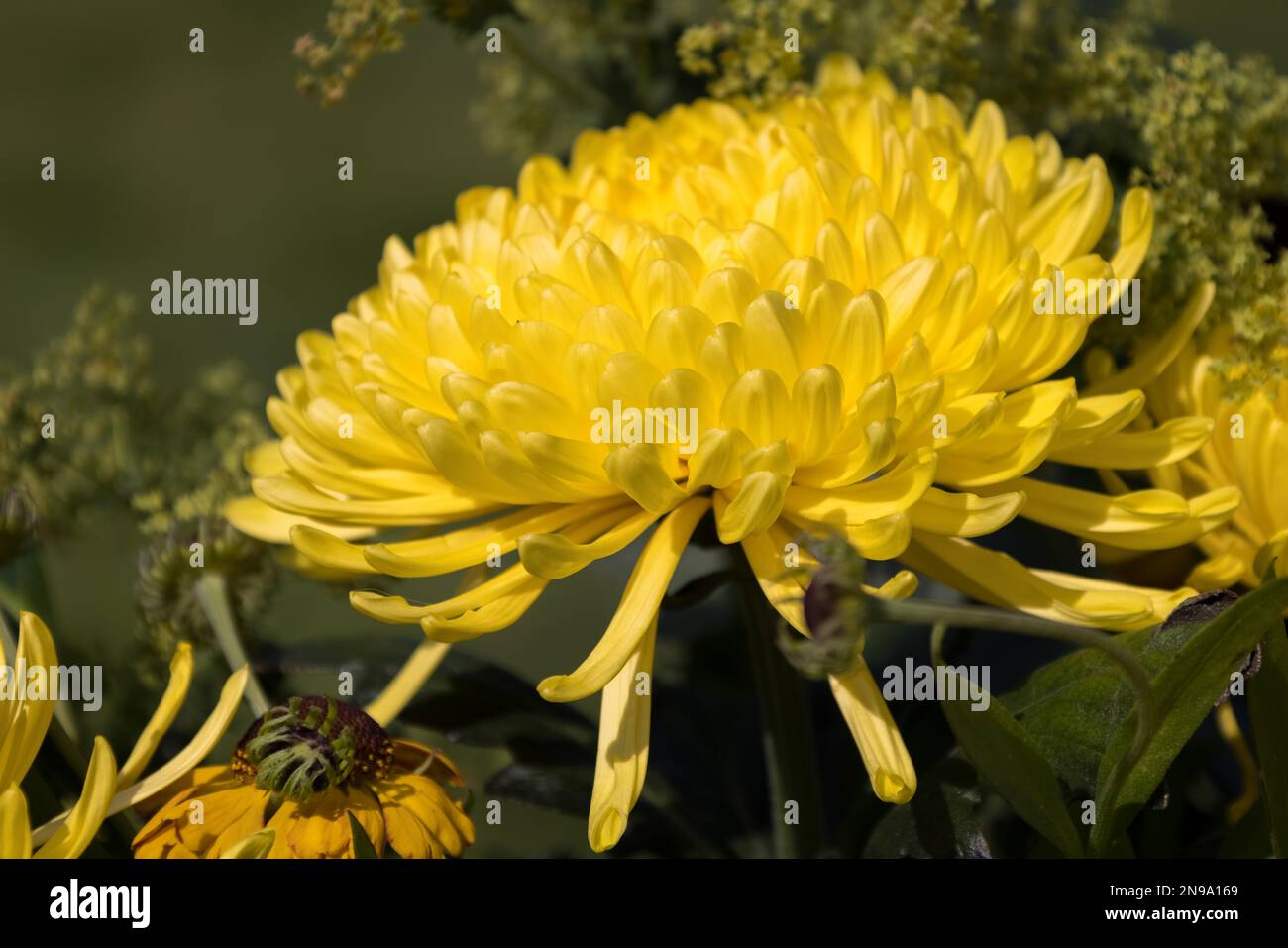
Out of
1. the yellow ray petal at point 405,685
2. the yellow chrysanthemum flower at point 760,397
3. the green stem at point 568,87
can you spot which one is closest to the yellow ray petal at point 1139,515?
the yellow chrysanthemum flower at point 760,397

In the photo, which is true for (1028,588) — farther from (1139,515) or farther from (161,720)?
(161,720)

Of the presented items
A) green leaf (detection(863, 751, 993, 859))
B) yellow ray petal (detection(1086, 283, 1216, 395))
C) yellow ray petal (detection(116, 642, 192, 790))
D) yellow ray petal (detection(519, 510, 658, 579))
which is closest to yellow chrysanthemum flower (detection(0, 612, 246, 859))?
yellow ray petal (detection(116, 642, 192, 790))

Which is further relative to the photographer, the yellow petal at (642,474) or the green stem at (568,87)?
the green stem at (568,87)

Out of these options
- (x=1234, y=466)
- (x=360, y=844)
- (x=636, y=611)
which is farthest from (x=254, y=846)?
(x=1234, y=466)

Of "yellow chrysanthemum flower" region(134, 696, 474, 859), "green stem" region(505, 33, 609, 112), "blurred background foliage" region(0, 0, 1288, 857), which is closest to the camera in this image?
"yellow chrysanthemum flower" region(134, 696, 474, 859)

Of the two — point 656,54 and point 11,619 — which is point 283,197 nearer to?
point 656,54

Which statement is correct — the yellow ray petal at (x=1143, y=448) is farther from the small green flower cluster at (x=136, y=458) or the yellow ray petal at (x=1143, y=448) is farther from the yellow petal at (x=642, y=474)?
the small green flower cluster at (x=136, y=458)

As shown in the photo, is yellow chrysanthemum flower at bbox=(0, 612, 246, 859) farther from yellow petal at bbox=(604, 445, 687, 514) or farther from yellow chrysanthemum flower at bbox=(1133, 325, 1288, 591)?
yellow chrysanthemum flower at bbox=(1133, 325, 1288, 591)
